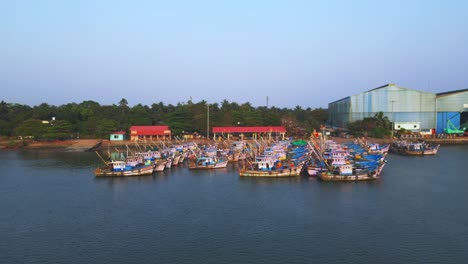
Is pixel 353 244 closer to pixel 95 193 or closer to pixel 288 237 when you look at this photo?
pixel 288 237

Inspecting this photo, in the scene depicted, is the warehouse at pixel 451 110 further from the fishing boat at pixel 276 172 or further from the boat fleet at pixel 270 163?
the fishing boat at pixel 276 172

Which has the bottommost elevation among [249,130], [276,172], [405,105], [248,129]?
[276,172]

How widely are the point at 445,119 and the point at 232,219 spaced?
173ft

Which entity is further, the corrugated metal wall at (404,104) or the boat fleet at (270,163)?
the corrugated metal wall at (404,104)

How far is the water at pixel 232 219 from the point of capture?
17.1 meters

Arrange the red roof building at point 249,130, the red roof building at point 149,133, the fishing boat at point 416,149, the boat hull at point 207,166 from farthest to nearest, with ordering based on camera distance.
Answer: the red roof building at point 249,130, the red roof building at point 149,133, the fishing boat at point 416,149, the boat hull at point 207,166

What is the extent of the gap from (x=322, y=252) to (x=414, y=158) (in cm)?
3061

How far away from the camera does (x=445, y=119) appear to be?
204 ft

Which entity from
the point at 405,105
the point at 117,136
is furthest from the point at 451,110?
the point at 117,136

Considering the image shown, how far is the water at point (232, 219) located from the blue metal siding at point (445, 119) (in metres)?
32.0

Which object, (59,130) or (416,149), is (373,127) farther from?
(59,130)

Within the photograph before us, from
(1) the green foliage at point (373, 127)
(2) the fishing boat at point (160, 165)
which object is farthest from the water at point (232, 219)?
(1) the green foliage at point (373, 127)

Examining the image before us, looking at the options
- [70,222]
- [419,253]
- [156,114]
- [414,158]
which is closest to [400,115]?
[414,158]

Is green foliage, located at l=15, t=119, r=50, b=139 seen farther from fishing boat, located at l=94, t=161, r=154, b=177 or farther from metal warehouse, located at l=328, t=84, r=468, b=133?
metal warehouse, located at l=328, t=84, r=468, b=133
